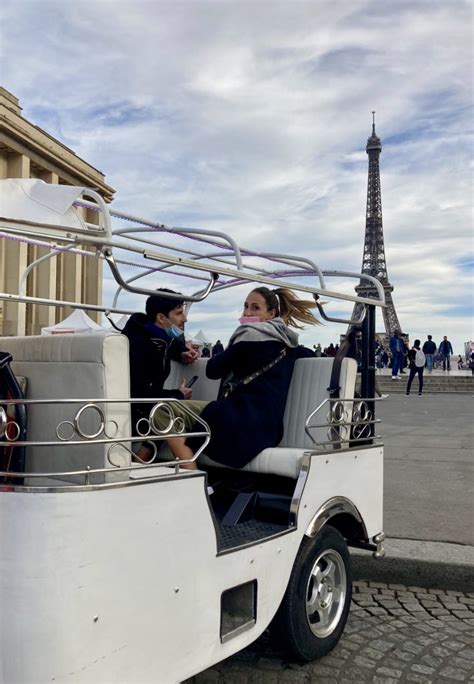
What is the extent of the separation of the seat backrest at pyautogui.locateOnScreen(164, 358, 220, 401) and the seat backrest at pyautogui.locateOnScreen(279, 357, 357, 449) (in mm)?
772

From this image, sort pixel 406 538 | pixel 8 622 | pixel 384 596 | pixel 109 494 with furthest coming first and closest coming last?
pixel 406 538 → pixel 384 596 → pixel 109 494 → pixel 8 622

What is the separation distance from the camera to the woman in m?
3.54

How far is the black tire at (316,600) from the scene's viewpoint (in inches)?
125

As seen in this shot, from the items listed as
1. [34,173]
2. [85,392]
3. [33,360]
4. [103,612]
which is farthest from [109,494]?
[34,173]

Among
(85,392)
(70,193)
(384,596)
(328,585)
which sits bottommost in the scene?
(384,596)

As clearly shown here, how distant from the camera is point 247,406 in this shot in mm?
3654

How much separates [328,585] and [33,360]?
196 cm

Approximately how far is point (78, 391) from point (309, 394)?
1907 millimetres

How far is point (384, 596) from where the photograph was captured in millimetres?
4410

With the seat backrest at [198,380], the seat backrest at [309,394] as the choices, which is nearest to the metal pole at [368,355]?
the seat backrest at [309,394]

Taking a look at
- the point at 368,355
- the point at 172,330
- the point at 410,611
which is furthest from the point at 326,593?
the point at 172,330

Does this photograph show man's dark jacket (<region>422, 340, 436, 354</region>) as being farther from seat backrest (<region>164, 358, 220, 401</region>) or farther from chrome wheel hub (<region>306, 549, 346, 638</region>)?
chrome wheel hub (<region>306, 549, 346, 638</region>)

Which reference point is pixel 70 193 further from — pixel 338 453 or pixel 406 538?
pixel 406 538

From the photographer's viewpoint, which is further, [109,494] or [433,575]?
[433,575]
